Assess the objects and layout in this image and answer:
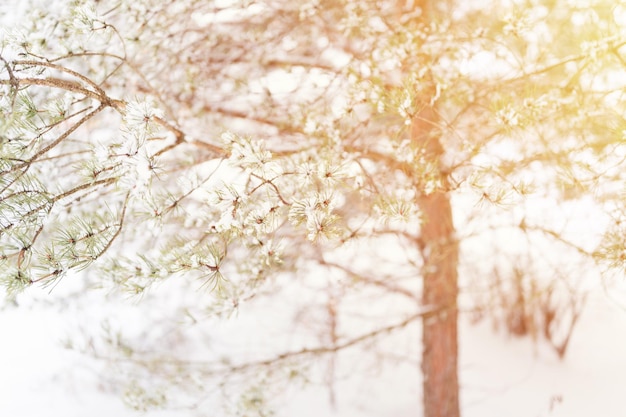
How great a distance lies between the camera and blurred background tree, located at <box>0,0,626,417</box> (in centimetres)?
188

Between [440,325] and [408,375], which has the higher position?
[408,375]

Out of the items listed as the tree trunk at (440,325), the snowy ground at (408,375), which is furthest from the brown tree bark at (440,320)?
the snowy ground at (408,375)

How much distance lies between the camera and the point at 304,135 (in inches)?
125

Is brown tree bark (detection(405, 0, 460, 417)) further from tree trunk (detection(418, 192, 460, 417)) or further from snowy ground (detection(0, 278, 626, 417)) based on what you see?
snowy ground (detection(0, 278, 626, 417))

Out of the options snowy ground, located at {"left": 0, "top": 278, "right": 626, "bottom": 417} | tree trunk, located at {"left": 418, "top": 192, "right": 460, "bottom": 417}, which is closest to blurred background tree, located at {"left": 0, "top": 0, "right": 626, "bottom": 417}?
tree trunk, located at {"left": 418, "top": 192, "right": 460, "bottom": 417}

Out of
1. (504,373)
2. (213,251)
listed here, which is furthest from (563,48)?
(504,373)

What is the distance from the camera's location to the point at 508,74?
3.10 meters

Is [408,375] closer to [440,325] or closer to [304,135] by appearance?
[440,325]

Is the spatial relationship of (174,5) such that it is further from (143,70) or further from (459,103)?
(459,103)

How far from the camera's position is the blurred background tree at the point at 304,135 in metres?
1.88

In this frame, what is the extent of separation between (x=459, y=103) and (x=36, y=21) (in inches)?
77.5

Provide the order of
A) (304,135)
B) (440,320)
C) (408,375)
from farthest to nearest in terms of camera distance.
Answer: (408,375)
(440,320)
(304,135)

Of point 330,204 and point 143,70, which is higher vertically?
point 143,70

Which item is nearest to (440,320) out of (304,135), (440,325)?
(440,325)
